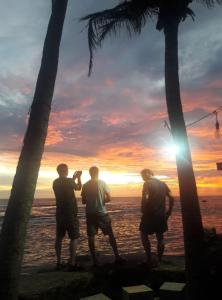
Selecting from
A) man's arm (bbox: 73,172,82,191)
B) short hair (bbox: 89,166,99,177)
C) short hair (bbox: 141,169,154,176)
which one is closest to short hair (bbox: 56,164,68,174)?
man's arm (bbox: 73,172,82,191)

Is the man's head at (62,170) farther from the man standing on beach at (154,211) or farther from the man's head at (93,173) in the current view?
the man standing on beach at (154,211)

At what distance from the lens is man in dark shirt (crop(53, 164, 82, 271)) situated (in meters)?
8.05

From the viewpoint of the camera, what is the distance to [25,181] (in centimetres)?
→ 481

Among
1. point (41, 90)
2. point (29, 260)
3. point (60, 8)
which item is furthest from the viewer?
point (29, 260)

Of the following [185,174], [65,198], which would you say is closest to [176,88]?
[185,174]

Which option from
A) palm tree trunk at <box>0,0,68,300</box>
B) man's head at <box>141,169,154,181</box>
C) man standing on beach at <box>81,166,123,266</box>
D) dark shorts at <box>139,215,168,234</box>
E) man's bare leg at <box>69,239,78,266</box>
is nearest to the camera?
palm tree trunk at <box>0,0,68,300</box>

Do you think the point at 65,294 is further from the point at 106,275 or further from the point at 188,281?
the point at 188,281

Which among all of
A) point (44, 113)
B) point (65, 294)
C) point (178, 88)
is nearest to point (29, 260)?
point (65, 294)

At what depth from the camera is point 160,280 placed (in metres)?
7.75

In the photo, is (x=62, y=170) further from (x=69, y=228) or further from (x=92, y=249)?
(x=92, y=249)

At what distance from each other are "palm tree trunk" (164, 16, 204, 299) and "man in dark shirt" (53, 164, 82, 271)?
2.32 metres

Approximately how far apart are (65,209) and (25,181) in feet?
11.2

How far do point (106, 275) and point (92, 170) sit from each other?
2203mm

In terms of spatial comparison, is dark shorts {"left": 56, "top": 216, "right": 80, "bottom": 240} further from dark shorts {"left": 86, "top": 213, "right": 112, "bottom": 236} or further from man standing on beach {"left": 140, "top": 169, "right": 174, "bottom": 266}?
man standing on beach {"left": 140, "top": 169, "right": 174, "bottom": 266}
